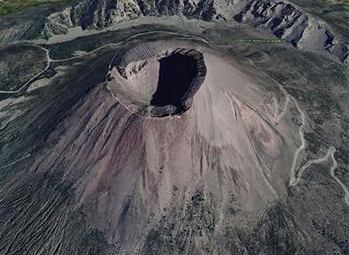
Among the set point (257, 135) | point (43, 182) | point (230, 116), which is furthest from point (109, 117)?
point (257, 135)

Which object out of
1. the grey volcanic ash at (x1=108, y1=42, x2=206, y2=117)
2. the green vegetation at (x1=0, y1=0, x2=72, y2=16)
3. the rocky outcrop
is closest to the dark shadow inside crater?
the grey volcanic ash at (x1=108, y1=42, x2=206, y2=117)

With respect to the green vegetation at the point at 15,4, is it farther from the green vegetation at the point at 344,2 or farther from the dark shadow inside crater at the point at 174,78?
the green vegetation at the point at 344,2

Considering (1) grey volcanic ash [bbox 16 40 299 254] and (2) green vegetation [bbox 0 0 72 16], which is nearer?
(1) grey volcanic ash [bbox 16 40 299 254]

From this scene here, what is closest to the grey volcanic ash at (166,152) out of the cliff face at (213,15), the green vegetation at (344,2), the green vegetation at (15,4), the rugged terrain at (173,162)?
the rugged terrain at (173,162)

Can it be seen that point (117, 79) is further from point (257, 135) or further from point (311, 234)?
point (311, 234)

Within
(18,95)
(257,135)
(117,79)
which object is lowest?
(18,95)

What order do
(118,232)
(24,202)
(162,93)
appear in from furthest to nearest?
(162,93) < (24,202) < (118,232)

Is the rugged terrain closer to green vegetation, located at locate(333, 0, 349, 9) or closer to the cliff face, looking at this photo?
the cliff face
